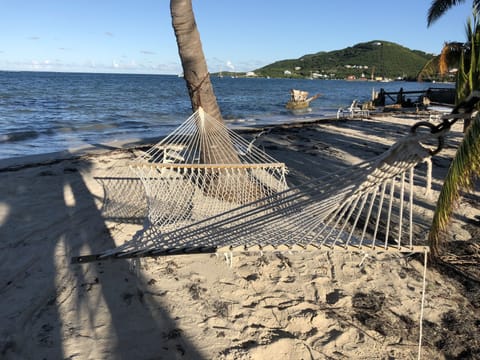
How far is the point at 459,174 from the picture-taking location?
6.41 feet

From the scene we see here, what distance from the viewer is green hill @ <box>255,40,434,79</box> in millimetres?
83688

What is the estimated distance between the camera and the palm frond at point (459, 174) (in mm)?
1808

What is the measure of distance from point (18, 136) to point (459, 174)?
1025 centimetres

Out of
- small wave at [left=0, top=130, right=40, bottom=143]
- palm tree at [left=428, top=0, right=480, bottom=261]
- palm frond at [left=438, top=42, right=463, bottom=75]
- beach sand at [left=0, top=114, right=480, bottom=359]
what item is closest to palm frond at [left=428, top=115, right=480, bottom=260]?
palm tree at [left=428, top=0, right=480, bottom=261]

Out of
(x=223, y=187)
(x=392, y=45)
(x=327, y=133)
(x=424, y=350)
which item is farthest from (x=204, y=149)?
(x=392, y=45)

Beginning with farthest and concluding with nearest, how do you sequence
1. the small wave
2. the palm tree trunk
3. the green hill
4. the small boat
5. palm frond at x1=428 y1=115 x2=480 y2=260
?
1. the green hill
2. the small boat
3. the small wave
4. the palm tree trunk
5. palm frond at x1=428 y1=115 x2=480 y2=260

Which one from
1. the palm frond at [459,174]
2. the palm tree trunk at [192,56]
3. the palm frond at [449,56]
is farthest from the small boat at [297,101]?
the palm frond at [459,174]

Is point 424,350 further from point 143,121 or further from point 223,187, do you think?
point 143,121

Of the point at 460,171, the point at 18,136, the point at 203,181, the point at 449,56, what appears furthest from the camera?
the point at 18,136

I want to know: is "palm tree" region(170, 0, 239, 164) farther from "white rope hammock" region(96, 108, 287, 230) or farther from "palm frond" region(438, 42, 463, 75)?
"palm frond" region(438, 42, 463, 75)

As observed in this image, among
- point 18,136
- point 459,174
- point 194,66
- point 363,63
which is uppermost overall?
point 363,63

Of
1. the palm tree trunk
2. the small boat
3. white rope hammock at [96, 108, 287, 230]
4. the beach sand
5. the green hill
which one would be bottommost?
the beach sand

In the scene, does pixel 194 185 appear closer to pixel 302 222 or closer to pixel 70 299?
pixel 70 299

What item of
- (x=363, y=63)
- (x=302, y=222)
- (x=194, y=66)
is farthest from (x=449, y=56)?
(x=363, y=63)
